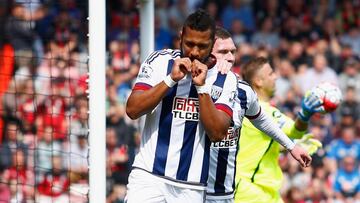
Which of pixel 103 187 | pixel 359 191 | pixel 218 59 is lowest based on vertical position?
pixel 359 191

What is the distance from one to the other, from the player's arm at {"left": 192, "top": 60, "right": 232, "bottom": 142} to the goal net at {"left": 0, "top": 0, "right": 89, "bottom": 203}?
14.0 feet

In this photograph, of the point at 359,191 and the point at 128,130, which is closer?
the point at 128,130

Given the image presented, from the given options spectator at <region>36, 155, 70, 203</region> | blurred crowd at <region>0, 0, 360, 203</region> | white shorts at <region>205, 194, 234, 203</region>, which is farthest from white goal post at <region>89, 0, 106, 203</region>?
spectator at <region>36, 155, 70, 203</region>

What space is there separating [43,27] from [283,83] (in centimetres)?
381

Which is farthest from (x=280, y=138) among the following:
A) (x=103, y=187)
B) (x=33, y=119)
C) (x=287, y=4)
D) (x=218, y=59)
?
(x=287, y=4)

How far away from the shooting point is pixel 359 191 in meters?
14.3

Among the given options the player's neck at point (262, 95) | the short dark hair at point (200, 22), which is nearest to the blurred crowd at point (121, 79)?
the player's neck at point (262, 95)

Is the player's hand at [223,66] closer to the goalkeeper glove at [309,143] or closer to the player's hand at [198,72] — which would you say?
the player's hand at [198,72]

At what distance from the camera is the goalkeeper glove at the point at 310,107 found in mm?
8414

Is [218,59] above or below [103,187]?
above

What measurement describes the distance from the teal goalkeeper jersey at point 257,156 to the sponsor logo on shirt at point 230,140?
3.02 feet

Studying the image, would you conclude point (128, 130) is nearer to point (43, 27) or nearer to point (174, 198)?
point (43, 27)

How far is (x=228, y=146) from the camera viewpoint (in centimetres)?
740

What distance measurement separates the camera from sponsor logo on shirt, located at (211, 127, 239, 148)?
736cm
